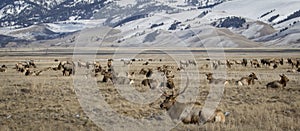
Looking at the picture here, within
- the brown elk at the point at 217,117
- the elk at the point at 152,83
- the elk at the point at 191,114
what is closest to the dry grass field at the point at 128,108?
the brown elk at the point at 217,117

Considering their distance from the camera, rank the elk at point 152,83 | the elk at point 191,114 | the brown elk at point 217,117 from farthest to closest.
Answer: the elk at point 152,83
the elk at point 191,114
the brown elk at point 217,117

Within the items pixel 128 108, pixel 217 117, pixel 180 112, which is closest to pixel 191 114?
pixel 180 112

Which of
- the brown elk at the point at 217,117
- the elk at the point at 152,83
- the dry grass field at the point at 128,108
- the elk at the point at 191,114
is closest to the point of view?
the brown elk at the point at 217,117

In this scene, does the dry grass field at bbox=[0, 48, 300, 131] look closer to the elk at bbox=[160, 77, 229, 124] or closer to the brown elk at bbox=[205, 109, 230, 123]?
the brown elk at bbox=[205, 109, 230, 123]

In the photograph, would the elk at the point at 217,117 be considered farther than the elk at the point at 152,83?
No

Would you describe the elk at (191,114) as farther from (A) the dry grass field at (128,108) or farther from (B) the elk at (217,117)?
(A) the dry grass field at (128,108)

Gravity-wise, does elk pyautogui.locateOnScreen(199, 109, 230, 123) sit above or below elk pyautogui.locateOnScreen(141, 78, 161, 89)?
below

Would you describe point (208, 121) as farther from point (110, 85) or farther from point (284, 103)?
point (110, 85)

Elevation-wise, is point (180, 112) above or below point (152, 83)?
below

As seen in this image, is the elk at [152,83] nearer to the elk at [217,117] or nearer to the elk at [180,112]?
the elk at [180,112]

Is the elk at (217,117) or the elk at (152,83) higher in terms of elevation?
Result: the elk at (152,83)

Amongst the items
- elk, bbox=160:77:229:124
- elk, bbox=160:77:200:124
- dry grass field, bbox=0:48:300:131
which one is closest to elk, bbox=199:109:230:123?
elk, bbox=160:77:229:124

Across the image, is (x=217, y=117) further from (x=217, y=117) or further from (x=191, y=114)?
(x=191, y=114)

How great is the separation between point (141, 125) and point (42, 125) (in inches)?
127
